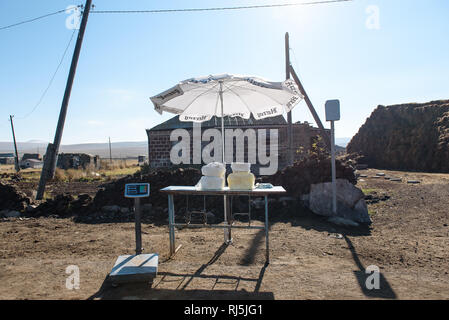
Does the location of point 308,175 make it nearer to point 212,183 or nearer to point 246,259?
point 246,259

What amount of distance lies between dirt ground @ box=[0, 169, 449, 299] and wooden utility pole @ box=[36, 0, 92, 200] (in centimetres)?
231

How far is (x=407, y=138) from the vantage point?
2078cm

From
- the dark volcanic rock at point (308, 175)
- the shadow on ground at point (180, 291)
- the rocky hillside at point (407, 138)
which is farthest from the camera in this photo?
the rocky hillside at point (407, 138)

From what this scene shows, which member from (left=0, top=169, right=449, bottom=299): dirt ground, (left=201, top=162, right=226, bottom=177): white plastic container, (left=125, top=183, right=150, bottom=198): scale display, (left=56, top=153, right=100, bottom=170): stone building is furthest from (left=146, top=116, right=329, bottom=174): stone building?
(left=56, top=153, right=100, bottom=170): stone building

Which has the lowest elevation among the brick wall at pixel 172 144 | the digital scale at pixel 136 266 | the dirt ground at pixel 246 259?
the dirt ground at pixel 246 259

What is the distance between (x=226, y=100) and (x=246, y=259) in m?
2.87

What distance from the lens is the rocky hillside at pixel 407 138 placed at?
715 inches

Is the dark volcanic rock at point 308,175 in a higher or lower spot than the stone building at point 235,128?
lower

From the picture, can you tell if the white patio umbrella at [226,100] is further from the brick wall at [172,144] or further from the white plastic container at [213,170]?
the brick wall at [172,144]

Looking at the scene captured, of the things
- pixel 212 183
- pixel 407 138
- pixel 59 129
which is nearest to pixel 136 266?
pixel 212 183

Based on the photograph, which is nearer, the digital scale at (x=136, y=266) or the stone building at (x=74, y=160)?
the digital scale at (x=136, y=266)

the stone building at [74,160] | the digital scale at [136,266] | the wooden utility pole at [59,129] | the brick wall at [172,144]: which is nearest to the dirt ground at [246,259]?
the digital scale at [136,266]

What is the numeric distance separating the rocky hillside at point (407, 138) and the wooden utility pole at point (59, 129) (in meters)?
18.4

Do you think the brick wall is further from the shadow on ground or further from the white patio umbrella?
the shadow on ground
